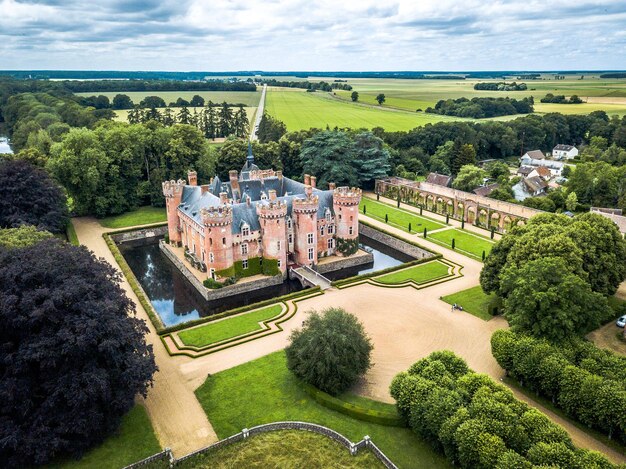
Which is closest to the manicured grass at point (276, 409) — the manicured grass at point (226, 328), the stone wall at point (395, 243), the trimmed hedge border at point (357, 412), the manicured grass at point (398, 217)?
the trimmed hedge border at point (357, 412)

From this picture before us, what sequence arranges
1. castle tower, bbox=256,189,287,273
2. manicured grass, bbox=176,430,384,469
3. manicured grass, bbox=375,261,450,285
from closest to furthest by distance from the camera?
manicured grass, bbox=176,430,384,469, castle tower, bbox=256,189,287,273, manicured grass, bbox=375,261,450,285

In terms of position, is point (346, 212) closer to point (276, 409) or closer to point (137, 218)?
point (276, 409)

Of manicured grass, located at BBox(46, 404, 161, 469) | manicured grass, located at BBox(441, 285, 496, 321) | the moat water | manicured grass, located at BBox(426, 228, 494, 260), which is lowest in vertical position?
the moat water

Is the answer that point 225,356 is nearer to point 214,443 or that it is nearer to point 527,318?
point 214,443

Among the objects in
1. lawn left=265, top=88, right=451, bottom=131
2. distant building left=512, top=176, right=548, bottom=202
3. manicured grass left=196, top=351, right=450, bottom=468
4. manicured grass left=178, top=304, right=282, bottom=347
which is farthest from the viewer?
lawn left=265, top=88, right=451, bottom=131

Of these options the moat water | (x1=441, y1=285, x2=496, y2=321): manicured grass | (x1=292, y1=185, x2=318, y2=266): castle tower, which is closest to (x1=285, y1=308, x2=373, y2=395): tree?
(x1=441, y1=285, x2=496, y2=321): manicured grass

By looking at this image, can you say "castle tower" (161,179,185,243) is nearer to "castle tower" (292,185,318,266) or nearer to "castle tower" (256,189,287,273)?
"castle tower" (256,189,287,273)
